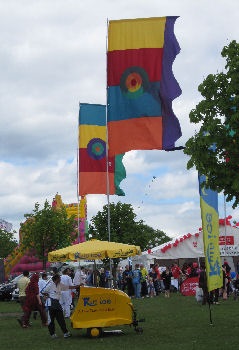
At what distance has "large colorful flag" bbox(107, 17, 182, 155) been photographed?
2055 cm

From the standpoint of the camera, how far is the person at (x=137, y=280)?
38.5 meters

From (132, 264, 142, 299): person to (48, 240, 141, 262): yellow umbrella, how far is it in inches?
645

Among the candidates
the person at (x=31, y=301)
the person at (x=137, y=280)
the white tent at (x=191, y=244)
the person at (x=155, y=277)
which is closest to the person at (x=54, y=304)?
the person at (x=31, y=301)

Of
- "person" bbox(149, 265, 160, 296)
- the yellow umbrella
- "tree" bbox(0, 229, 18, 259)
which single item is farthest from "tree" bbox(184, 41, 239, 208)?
"tree" bbox(0, 229, 18, 259)

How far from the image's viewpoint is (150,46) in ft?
68.4

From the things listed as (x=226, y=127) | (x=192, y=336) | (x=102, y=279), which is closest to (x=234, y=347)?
(x=192, y=336)

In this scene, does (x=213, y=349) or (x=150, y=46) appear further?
(x=150, y=46)

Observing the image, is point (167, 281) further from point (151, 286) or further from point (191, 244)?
point (191, 244)

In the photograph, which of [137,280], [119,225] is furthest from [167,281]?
[119,225]

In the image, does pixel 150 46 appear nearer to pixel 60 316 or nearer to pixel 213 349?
pixel 60 316

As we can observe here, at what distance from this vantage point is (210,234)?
1838 centimetres

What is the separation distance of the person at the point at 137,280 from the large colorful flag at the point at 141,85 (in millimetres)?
18616

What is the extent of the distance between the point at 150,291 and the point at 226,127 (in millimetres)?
27320

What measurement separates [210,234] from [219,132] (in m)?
4.36
